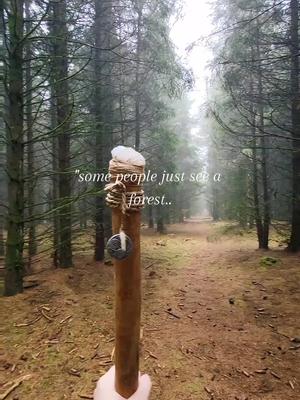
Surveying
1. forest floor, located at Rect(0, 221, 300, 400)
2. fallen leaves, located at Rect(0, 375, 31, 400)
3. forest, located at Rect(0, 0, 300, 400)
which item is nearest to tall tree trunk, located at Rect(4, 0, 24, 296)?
forest, located at Rect(0, 0, 300, 400)

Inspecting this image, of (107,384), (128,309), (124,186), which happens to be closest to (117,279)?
(128,309)

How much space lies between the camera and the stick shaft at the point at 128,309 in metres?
1.87

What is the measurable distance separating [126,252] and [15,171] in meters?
4.35

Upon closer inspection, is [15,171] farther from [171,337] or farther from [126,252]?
[126,252]

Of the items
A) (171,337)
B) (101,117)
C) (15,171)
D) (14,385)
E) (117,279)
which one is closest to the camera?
(117,279)

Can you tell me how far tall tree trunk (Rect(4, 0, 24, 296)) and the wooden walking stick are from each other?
155 inches

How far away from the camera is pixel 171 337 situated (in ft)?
16.5

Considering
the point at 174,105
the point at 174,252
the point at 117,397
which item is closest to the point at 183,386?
the point at 117,397

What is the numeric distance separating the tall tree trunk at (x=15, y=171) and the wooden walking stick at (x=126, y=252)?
3929 mm

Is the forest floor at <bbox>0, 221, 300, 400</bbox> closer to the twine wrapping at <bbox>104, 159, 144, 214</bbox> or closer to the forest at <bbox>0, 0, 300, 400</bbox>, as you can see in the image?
the forest at <bbox>0, 0, 300, 400</bbox>

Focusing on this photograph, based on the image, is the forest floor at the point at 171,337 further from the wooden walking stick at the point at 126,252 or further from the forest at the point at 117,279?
the wooden walking stick at the point at 126,252

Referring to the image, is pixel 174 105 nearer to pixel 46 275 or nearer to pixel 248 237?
pixel 248 237

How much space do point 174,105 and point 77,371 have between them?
24949 millimetres

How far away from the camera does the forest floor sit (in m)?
3.76
